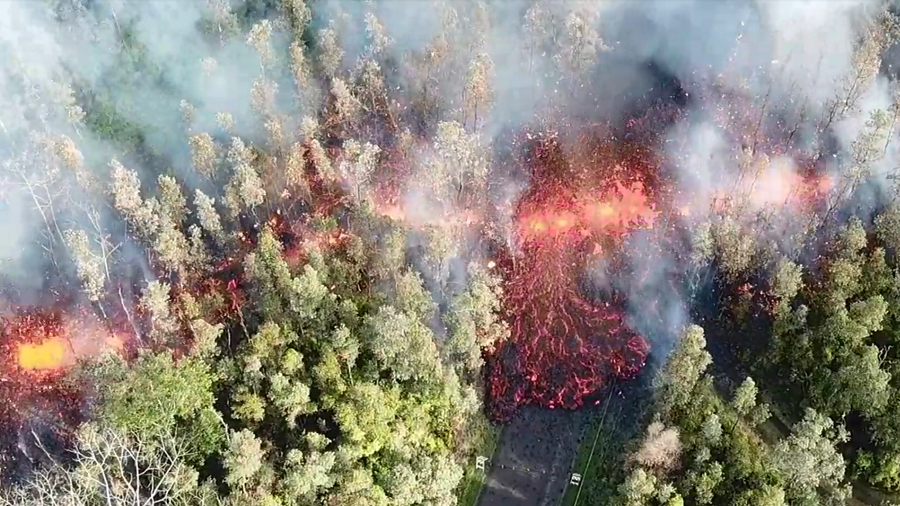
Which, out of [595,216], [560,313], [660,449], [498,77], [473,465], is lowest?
[473,465]

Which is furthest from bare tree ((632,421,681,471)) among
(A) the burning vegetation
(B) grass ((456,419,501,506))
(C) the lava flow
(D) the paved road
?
(B) grass ((456,419,501,506))

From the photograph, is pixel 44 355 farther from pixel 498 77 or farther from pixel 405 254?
pixel 498 77

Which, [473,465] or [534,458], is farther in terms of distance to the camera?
[534,458]

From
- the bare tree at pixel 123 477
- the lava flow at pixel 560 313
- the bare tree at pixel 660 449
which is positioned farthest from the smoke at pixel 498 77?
the bare tree at pixel 123 477

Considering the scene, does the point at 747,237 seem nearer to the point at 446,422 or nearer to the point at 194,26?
the point at 446,422

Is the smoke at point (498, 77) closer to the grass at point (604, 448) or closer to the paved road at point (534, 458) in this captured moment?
the grass at point (604, 448)

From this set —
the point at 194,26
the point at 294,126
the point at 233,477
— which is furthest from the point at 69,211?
the point at 233,477

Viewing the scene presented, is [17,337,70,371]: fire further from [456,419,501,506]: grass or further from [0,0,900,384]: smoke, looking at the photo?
[456,419,501,506]: grass

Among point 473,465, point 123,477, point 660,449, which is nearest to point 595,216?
point 473,465
